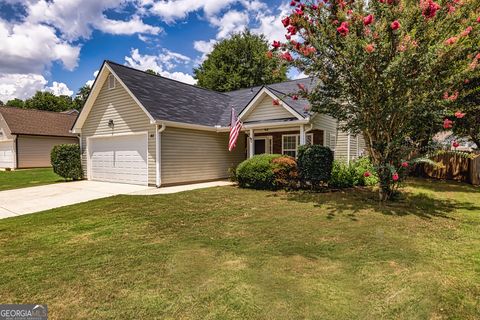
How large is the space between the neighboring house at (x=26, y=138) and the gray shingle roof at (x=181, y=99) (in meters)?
13.4

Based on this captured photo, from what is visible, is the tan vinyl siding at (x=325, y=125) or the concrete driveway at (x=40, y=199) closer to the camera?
the concrete driveway at (x=40, y=199)

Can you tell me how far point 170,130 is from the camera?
11.9 m

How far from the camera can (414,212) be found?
22.3ft

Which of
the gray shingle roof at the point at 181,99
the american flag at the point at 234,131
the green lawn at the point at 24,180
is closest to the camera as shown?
the gray shingle roof at the point at 181,99

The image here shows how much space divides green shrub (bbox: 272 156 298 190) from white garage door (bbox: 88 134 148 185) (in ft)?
18.7

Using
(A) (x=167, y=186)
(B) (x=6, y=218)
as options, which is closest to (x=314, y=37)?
(A) (x=167, y=186)

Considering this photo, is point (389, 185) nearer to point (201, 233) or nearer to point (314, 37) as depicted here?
point (314, 37)

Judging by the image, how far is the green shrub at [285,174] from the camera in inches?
411

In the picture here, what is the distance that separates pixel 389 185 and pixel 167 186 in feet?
27.6

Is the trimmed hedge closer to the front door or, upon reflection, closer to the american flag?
the american flag

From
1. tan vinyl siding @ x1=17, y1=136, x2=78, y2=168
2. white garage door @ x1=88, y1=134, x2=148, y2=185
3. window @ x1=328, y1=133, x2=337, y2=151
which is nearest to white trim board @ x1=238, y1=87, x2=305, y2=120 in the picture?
window @ x1=328, y1=133, x2=337, y2=151

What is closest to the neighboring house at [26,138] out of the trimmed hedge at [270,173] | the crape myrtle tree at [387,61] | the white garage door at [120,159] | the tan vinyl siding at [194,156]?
the white garage door at [120,159]

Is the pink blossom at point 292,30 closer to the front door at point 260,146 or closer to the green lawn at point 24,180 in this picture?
the front door at point 260,146

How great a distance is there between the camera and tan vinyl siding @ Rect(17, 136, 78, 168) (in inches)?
903
